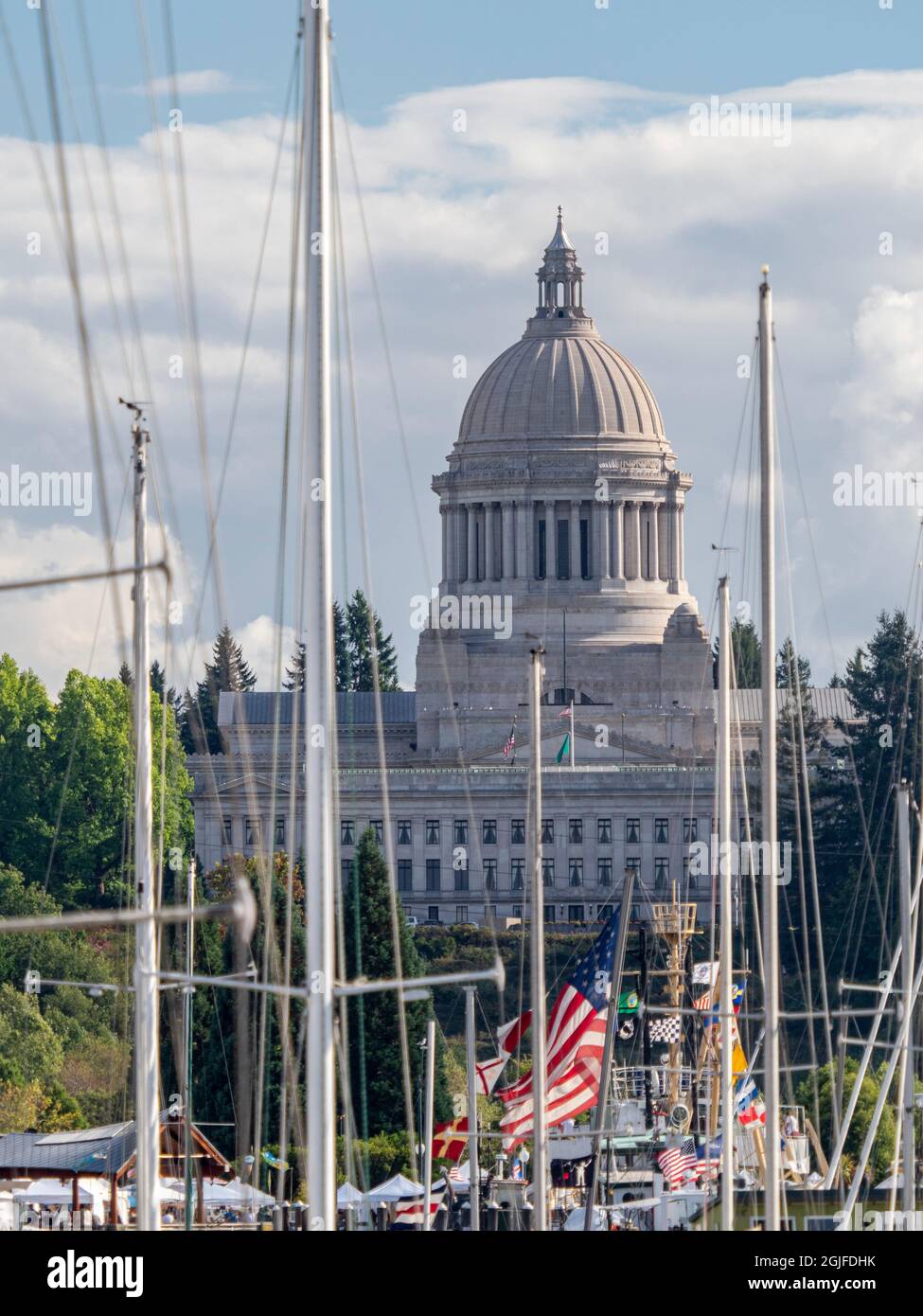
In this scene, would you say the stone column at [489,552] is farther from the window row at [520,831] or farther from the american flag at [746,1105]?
the american flag at [746,1105]

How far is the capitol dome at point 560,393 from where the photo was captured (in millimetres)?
189875

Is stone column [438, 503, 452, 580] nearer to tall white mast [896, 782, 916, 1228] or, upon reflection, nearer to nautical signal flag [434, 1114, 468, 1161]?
nautical signal flag [434, 1114, 468, 1161]

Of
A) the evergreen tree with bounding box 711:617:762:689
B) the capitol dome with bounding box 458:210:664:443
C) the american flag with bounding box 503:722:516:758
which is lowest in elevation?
the american flag with bounding box 503:722:516:758

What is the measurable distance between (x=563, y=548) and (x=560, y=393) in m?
8.80

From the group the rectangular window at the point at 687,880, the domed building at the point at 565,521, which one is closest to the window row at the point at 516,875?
the rectangular window at the point at 687,880

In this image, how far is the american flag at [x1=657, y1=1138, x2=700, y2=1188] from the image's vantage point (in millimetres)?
63750

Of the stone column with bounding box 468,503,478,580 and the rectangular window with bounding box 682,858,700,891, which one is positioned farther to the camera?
the stone column with bounding box 468,503,478,580

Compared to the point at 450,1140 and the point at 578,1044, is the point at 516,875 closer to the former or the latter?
the point at 450,1140

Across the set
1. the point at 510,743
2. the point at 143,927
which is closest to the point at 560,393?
the point at 510,743

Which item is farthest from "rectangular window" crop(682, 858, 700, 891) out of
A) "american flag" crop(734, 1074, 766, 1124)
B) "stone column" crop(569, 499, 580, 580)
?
"american flag" crop(734, 1074, 766, 1124)

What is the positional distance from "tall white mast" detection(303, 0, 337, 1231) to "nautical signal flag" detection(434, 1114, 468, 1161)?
24523 millimetres

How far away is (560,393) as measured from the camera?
624ft

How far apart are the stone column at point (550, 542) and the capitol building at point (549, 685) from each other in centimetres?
16
